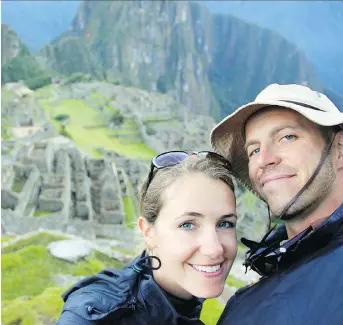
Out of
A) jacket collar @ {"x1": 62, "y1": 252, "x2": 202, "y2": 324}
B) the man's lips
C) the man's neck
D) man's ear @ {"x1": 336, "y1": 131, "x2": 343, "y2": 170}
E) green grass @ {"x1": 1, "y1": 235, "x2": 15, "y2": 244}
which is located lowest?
green grass @ {"x1": 1, "y1": 235, "x2": 15, "y2": 244}

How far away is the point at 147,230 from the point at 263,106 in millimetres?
880

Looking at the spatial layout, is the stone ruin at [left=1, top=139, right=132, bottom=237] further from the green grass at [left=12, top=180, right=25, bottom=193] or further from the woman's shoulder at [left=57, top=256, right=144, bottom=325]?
the woman's shoulder at [left=57, top=256, right=144, bottom=325]

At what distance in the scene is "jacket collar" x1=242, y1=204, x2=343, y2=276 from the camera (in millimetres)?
1991

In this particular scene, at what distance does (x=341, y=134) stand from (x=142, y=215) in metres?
1.11

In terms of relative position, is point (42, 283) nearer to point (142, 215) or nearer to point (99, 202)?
point (142, 215)

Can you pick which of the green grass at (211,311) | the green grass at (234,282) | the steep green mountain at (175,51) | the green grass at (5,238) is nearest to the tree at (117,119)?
the steep green mountain at (175,51)

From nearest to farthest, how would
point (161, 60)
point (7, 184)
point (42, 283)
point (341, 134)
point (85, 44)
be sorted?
1. point (341, 134)
2. point (42, 283)
3. point (7, 184)
4. point (85, 44)
5. point (161, 60)

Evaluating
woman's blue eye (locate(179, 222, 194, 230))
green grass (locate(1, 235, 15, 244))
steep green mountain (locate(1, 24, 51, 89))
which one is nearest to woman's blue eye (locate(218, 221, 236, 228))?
woman's blue eye (locate(179, 222, 194, 230))

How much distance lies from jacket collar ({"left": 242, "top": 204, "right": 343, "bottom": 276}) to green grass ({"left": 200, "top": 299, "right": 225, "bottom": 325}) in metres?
2.64

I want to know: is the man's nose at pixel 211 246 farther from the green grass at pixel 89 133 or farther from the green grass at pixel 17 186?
the green grass at pixel 89 133

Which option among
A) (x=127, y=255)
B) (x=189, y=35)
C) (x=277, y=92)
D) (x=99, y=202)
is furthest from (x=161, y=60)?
(x=277, y=92)

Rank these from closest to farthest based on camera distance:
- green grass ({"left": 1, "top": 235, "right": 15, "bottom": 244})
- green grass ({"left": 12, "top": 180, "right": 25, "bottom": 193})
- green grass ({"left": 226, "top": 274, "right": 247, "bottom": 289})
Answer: green grass ({"left": 226, "top": 274, "right": 247, "bottom": 289})
green grass ({"left": 1, "top": 235, "right": 15, "bottom": 244})
green grass ({"left": 12, "top": 180, "right": 25, "bottom": 193})

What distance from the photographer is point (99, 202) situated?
17.9 m

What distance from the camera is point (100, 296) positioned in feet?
6.72
